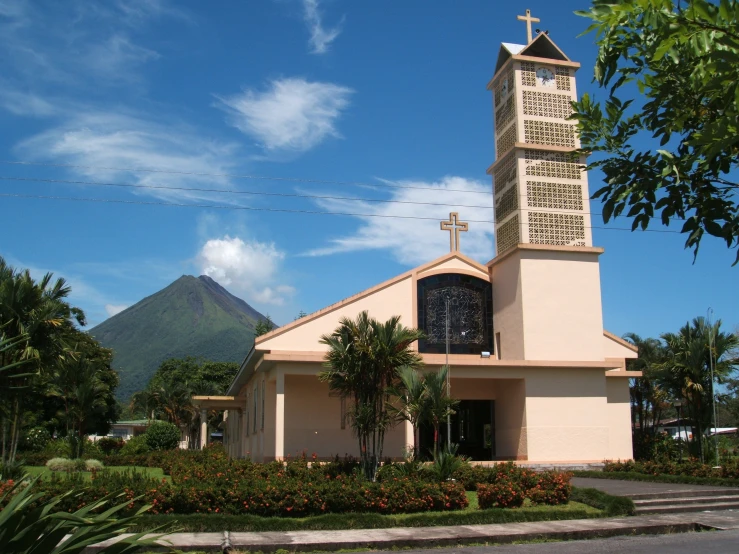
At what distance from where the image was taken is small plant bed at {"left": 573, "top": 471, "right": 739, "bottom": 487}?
18953 millimetres

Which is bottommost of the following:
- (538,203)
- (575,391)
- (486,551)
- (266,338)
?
(486,551)

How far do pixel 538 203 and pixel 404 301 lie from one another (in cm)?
624

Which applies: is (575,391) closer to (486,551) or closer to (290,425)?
(290,425)

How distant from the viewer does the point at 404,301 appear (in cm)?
2714

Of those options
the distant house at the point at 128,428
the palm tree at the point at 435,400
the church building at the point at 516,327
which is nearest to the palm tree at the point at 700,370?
the church building at the point at 516,327

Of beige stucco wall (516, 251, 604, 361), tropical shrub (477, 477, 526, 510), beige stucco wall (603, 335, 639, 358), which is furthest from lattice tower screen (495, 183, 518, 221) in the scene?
tropical shrub (477, 477, 526, 510)

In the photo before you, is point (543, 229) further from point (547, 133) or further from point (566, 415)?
point (566, 415)

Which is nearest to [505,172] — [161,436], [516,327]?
[516,327]

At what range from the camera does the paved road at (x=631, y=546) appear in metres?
11.8

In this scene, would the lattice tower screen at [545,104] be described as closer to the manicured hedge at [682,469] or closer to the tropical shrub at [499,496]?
the manicured hedge at [682,469]

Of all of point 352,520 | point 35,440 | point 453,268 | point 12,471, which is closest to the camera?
point 352,520

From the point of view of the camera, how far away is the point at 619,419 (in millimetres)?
27719

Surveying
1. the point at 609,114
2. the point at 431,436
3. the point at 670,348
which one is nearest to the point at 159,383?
the point at 431,436

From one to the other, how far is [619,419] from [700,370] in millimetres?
4073
